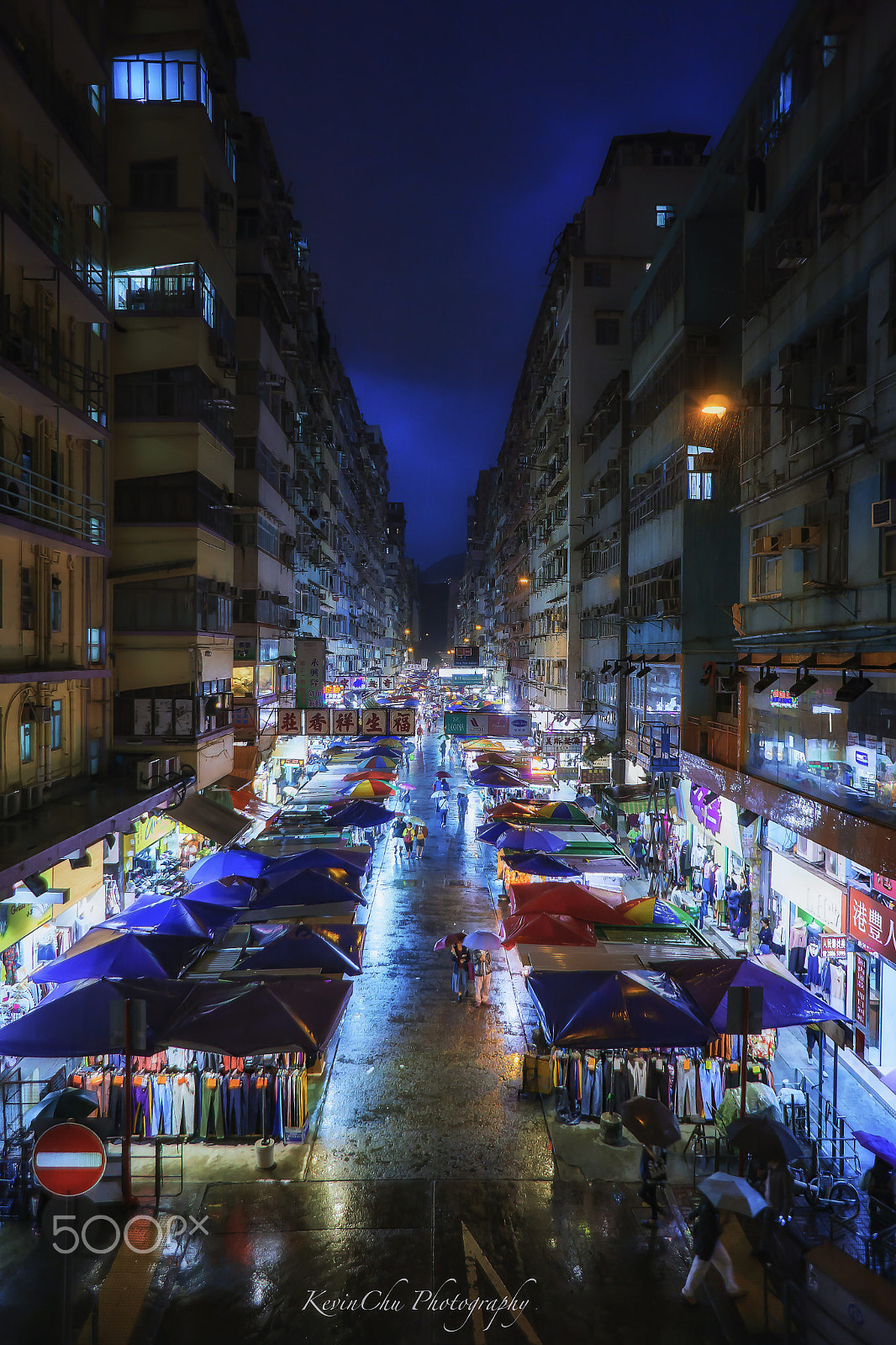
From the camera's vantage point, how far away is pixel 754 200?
60.8 ft

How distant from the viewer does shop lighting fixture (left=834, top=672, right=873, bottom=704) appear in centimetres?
1274

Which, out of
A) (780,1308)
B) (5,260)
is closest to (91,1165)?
(780,1308)

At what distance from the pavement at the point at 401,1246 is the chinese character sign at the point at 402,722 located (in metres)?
15.7

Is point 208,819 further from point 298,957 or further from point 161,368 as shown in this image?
point 161,368

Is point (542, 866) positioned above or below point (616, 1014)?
below

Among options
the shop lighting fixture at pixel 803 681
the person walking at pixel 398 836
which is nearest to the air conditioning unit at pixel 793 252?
the shop lighting fixture at pixel 803 681

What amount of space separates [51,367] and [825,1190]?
2037cm

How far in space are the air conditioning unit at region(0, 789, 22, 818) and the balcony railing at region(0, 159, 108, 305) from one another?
10704 millimetres

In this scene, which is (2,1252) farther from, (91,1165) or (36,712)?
(36,712)

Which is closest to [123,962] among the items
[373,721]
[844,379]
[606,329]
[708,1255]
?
[708,1255]

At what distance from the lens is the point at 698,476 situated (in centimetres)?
2403

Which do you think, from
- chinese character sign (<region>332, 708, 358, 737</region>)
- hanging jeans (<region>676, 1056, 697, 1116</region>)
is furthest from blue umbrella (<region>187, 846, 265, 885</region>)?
hanging jeans (<region>676, 1056, 697, 1116</region>)

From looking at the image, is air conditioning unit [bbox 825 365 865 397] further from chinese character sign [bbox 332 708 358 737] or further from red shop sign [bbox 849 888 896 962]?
chinese character sign [bbox 332 708 358 737]

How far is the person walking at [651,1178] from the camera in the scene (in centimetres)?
888
